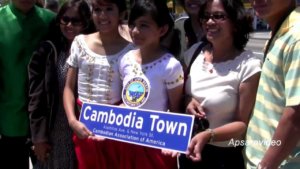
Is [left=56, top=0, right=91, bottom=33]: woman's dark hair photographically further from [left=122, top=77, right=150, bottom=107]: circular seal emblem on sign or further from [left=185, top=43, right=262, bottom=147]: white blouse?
[left=185, top=43, right=262, bottom=147]: white blouse

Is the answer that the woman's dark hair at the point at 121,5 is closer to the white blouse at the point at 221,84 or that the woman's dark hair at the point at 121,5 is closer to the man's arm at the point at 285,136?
the white blouse at the point at 221,84

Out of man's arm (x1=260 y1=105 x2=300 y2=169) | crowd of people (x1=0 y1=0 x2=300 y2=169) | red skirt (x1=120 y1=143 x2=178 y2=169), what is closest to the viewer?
man's arm (x1=260 y1=105 x2=300 y2=169)

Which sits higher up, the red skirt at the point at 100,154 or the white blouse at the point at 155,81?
the white blouse at the point at 155,81

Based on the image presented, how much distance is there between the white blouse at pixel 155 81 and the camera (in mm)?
2490

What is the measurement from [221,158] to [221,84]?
44cm

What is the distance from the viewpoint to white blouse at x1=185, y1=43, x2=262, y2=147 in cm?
232

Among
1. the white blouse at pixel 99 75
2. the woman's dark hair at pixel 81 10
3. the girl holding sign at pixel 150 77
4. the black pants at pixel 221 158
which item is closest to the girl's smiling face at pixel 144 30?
the girl holding sign at pixel 150 77

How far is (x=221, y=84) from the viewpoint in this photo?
236 cm

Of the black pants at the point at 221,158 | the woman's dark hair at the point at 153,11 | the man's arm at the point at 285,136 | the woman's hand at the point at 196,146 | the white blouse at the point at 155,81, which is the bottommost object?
the black pants at the point at 221,158

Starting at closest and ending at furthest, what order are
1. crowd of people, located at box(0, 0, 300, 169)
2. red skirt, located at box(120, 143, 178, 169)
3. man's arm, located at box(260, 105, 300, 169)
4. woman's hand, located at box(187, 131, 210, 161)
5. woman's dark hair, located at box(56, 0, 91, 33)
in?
man's arm, located at box(260, 105, 300, 169) < crowd of people, located at box(0, 0, 300, 169) < woman's hand, located at box(187, 131, 210, 161) < red skirt, located at box(120, 143, 178, 169) < woman's dark hair, located at box(56, 0, 91, 33)

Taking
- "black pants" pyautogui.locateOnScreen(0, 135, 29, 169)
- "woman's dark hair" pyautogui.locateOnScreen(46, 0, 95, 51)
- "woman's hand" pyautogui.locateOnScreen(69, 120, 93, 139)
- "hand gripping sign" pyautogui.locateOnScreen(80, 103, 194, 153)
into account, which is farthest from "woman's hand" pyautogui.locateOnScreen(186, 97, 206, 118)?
"black pants" pyautogui.locateOnScreen(0, 135, 29, 169)

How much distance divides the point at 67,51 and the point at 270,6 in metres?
1.50

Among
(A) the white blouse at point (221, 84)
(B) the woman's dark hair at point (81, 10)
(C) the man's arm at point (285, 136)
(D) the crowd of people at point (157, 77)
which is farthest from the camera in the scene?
(B) the woman's dark hair at point (81, 10)

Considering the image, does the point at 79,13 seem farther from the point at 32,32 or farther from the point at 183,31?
the point at 183,31
